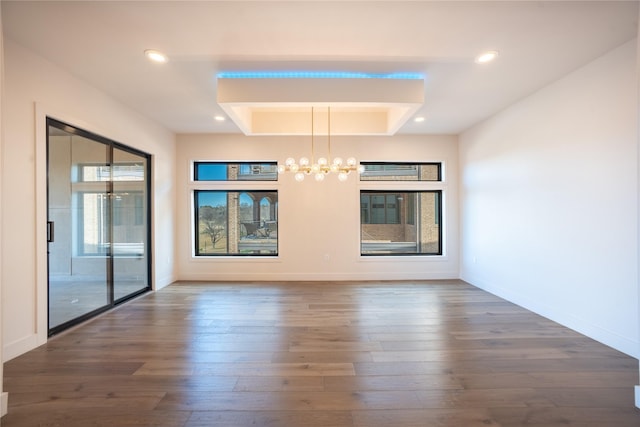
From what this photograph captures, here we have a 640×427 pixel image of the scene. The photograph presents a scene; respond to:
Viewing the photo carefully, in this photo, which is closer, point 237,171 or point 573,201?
point 573,201

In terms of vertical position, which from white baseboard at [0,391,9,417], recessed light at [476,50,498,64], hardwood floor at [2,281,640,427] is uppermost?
recessed light at [476,50,498,64]

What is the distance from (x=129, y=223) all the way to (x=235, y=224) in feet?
6.25

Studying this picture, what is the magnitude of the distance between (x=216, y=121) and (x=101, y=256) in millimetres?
2627

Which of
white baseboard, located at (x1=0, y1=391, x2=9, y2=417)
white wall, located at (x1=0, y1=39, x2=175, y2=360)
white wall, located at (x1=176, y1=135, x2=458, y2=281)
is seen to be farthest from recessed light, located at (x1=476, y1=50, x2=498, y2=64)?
white baseboard, located at (x1=0, y1=391, x2=9, y2=417)

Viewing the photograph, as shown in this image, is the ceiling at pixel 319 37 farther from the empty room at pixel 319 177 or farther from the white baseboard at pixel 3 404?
the white baseboard at pixel 3 404

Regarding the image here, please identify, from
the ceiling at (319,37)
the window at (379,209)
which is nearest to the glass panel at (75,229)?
the ceiling at (319,37)

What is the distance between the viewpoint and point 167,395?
82.7 inches

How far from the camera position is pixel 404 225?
6.03m

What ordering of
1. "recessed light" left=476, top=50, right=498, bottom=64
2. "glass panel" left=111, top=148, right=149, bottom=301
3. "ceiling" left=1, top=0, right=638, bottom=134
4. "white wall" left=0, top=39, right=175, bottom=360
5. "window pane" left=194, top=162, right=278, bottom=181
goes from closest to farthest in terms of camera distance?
1. "ceiling" left=1, top=0, right=638, bottom=134
2. "white wall" left=0, top=39, right=175, bottom=360
3. "recessed light" left=476, top=50, right=498, bottom=64
4. "glass panel" left=111, top=148, right=149, bottom=301
5. "window pane" left=194, top=162, right=278, bottom=181

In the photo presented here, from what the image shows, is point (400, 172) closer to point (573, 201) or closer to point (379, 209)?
point (379, 209)

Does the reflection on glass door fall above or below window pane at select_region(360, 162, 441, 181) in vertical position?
below

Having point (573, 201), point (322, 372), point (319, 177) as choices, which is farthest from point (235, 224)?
point (573, 201)

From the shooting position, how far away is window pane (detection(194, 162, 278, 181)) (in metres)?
5.77

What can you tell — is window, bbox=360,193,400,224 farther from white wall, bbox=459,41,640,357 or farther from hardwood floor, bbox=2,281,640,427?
hardwood floor, bbox=2,281,640,427
